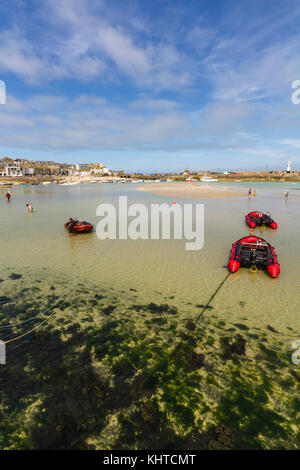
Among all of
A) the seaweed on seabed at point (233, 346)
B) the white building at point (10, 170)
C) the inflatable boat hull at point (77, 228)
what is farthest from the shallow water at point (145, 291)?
the white building at point (10, 170)

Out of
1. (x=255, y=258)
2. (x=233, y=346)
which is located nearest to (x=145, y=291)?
(x=233, y=346)

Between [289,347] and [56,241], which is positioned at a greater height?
[56,241]

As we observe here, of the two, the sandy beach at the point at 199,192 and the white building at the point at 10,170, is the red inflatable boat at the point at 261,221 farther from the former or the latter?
the white building at the point at 10,170

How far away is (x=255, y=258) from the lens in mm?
14438

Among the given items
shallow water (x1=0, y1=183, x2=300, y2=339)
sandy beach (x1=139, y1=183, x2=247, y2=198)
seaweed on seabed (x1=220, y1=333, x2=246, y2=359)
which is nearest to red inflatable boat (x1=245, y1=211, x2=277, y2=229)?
shallow water (x1=0, y1=183, x2=300, y2=339)

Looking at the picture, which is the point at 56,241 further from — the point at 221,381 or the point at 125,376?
the point at 221,381

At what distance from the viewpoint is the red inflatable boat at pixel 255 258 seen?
13.8 meters

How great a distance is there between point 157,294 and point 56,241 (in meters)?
14.4

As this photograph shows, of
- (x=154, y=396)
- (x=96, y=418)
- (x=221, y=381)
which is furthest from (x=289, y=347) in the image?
(x=96, y=418)

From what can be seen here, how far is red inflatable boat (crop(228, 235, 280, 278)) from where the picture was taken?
1384 centimetres

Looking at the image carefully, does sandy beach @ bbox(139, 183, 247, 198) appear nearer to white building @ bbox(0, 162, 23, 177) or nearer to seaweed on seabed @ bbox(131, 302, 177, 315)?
seaweed on seabed @ bbox(131, 302, 177, 315)

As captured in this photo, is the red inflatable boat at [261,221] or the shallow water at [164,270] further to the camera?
the red inflatable boat at [261,221]

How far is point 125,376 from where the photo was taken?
6.85 meters

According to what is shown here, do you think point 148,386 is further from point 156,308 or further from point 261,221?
point 261,221
